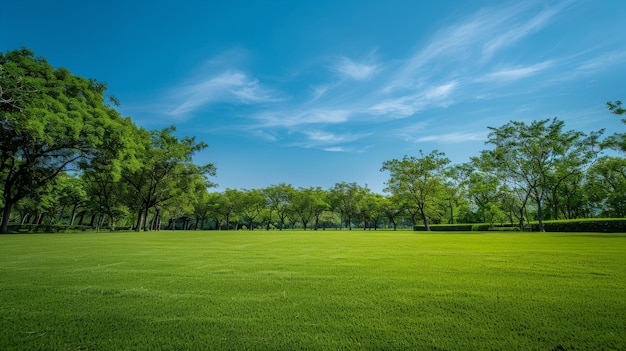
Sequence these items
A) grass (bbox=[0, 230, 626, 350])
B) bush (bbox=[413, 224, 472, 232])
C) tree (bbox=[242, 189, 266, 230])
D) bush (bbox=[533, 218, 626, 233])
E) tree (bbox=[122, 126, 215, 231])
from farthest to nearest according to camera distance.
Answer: tree (bbox=[242, 189, 266, 230]), bush (bbox=[413, 224, 472, 232]), tree (bbox=[122, 126, 215, 231]), bush (bbox=[533, 218, 626, 233]), grass (bbox=[0, 230, 626, 350])

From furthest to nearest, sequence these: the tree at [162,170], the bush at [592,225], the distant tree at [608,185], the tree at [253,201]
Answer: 1. the tree at [253,201]
2. the distant tree at [608,185]
3. the tree at [162,170]
4. the bush at [592,225]

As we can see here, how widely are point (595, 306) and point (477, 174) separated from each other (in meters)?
47.0

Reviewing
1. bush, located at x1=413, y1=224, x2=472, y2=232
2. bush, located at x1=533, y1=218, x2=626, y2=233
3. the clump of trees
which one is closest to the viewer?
the clump of trees

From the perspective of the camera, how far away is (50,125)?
16484 mm

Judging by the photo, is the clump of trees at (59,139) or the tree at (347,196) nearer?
the clump of trees at (59,139)

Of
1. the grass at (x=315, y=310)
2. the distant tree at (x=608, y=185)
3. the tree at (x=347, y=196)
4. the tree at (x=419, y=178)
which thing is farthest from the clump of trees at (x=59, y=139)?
the distant tree at (x=608, y=185)

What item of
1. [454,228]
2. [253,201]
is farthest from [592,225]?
[253,201]

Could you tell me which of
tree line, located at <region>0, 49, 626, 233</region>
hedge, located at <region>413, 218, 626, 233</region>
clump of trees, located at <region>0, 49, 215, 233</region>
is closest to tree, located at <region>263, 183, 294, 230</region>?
tree line, located at <region>0, 49, 626, 233</region>

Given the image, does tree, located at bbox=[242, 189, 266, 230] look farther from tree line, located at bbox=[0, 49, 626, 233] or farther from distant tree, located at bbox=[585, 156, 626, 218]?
distant tree, located at bbox=[585, 156, 626, 218]

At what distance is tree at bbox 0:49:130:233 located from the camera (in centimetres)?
1591

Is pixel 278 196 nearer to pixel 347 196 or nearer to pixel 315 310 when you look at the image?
pixel 347 196

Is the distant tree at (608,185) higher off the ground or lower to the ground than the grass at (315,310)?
higher

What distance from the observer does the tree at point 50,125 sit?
15.9 m

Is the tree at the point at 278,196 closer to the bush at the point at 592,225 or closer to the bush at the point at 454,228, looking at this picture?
the bush at the point at 454,228
